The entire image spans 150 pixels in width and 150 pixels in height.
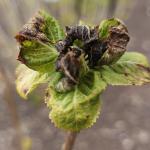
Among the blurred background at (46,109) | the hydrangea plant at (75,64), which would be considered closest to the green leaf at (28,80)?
the hydrangea plant at (75,64)

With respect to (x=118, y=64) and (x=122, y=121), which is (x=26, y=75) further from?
(x=122, y=121)

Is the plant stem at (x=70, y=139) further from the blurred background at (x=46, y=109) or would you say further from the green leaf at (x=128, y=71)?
the blurred background at (x=46, y=109)

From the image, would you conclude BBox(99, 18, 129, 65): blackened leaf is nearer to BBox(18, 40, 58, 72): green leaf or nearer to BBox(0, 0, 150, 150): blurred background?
BBox(18, 40, 58, 72): green leaf

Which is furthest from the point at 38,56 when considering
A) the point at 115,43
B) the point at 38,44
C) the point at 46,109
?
the point at 46,109

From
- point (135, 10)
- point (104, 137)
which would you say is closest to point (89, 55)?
point (104, 137)

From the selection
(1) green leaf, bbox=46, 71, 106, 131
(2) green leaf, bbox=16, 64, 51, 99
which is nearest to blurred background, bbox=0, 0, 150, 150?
(2) green leaf, bbox=16, 64, 51, 99

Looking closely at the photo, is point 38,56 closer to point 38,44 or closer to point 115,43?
point 38,44
